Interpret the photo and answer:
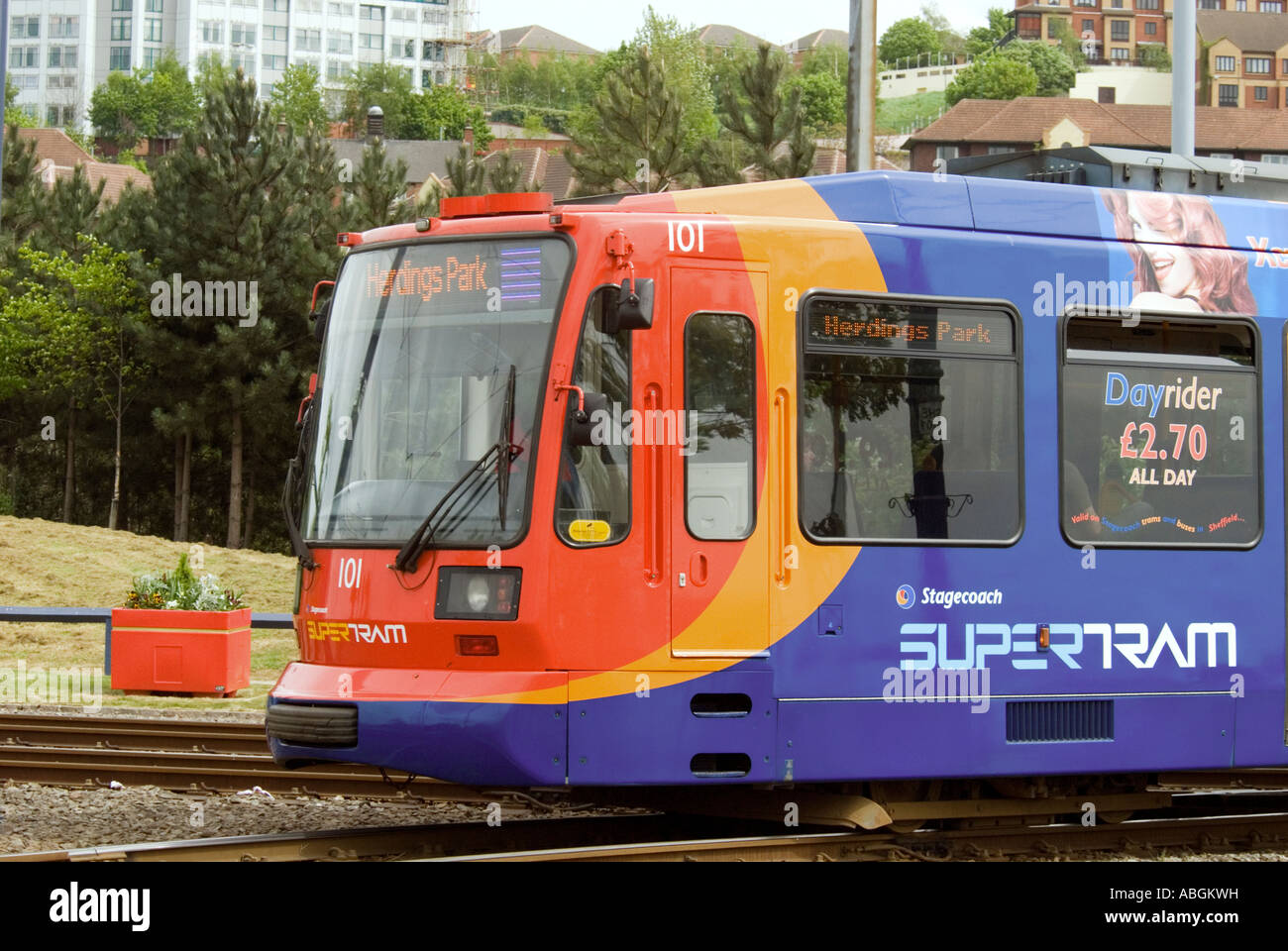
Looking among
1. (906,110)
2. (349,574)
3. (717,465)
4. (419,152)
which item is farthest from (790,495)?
(906,110)

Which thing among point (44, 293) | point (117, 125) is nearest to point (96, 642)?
point (44, 293)

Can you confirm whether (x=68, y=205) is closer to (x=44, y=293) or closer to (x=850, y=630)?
(x=44, y=293)

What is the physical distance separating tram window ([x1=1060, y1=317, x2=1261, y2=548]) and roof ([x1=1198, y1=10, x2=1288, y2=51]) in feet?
451

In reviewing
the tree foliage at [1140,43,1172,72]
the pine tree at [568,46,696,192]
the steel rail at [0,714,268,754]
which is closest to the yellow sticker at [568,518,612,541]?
the steel rail at [0,714,268,754]

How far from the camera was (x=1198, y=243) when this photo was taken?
9.03m

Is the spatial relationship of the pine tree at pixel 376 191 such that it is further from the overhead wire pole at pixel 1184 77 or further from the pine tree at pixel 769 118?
the overhead wire pole at pixel 1184 77

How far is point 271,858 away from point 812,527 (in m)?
3.05

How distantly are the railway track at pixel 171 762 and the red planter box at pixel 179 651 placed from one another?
2660mm

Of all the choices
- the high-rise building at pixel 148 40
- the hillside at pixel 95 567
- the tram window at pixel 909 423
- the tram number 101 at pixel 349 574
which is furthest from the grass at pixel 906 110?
the tram number 101 at pixel 349 574

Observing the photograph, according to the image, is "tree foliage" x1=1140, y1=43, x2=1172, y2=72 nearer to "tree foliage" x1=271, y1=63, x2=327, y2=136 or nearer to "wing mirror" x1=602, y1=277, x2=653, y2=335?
"tree foliage" x1=271, y1=63, x2=327, y2=136

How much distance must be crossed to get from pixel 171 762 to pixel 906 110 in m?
160

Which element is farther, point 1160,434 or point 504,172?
point 504,172

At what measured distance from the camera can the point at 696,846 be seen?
7770 millimetres

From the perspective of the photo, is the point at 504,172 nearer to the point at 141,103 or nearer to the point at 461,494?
the point at 461,494
